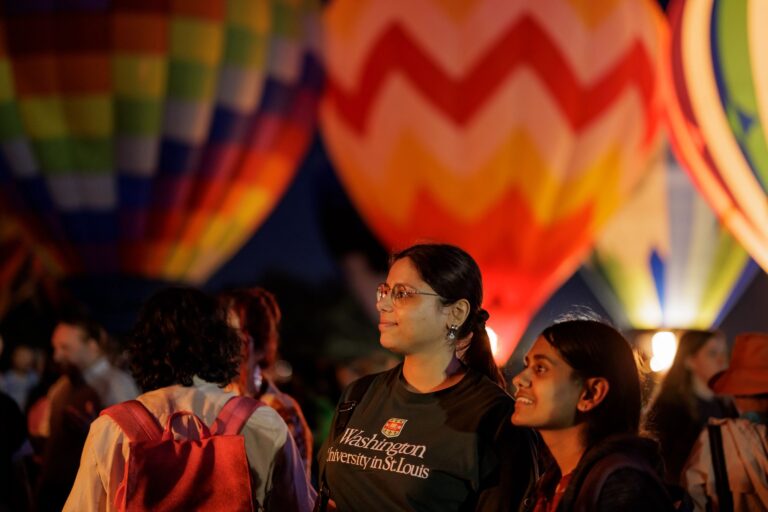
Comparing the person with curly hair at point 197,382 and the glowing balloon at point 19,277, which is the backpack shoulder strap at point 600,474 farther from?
the glowing balloon at point 19,277

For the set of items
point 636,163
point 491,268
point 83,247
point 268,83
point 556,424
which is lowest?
point 83,247

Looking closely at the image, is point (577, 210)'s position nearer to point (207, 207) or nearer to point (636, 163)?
point (636, 163)

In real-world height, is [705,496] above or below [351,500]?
above

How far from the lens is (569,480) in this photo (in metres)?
2.11

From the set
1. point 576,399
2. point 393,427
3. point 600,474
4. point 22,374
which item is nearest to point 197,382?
point 393,427

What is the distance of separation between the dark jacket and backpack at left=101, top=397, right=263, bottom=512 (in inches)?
30.8

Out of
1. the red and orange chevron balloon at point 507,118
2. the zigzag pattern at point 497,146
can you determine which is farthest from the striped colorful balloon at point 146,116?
the zigzag pattern at point 497,146

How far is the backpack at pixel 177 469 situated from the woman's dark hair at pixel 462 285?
0.55 meters

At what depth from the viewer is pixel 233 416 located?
8.33 ft

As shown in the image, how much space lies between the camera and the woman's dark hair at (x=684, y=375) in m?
4.34

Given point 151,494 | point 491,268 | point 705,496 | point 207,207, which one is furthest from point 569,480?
point 207,207

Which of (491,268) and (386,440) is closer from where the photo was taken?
(386,440)

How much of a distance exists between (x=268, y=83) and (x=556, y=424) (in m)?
11.5

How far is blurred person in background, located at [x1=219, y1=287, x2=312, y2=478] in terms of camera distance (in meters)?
3.49
